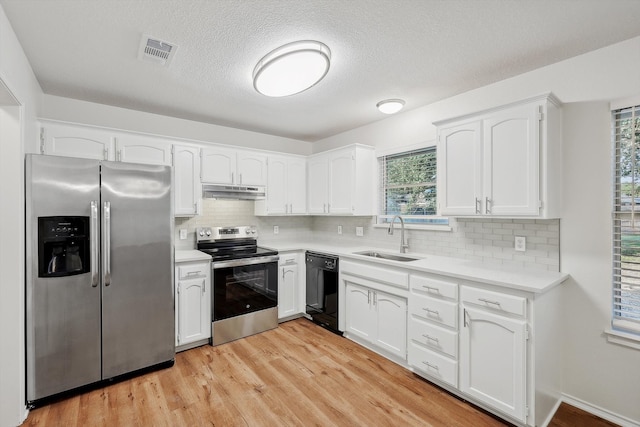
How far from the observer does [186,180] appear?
10.9 ft

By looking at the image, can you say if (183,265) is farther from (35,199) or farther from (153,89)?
(153,89)

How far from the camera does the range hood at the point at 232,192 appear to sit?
347 cm

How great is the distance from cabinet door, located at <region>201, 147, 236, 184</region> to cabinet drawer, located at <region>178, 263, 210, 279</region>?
0.98m

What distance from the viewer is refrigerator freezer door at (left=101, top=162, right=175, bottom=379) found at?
2467 millimetres

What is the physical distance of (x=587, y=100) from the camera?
2.19 m

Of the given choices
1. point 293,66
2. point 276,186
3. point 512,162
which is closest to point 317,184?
point 276,186

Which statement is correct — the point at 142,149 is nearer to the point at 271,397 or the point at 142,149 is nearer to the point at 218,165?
the point at 218,165

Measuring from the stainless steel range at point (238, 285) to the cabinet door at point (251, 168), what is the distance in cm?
66

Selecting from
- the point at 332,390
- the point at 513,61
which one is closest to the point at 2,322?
the point at 332,390

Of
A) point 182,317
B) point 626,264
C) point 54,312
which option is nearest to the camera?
point 626,264

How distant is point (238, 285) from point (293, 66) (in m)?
2.29

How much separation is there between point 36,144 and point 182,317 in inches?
76.2

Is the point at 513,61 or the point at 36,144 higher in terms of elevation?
the point at 513,61

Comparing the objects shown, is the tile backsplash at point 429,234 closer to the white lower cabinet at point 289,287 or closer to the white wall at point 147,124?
the white lower cabinet at point 289,287
